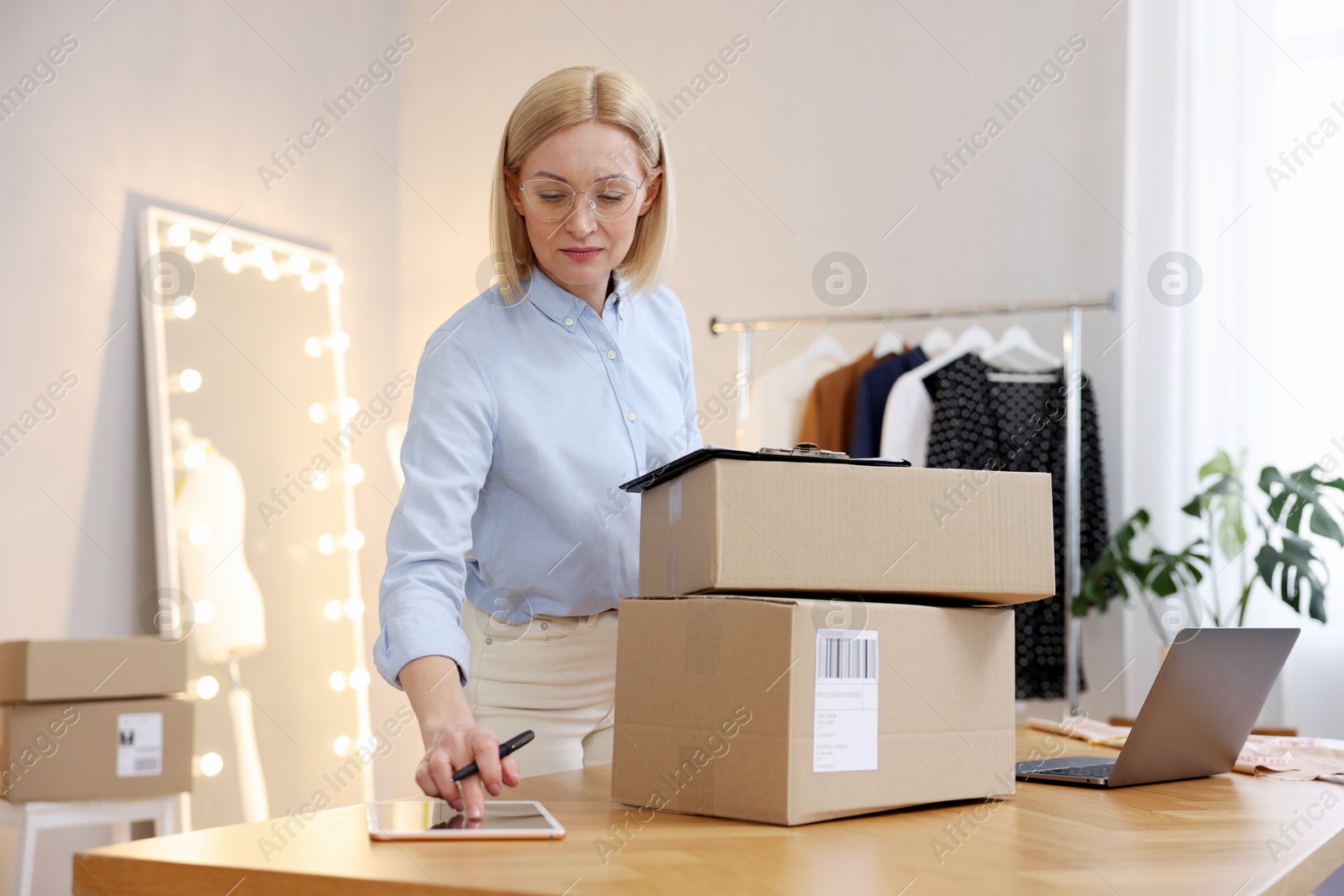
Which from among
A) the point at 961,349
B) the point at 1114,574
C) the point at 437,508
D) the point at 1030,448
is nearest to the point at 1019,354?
the point at 961,349

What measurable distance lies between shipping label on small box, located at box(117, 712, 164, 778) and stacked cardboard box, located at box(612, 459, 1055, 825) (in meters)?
1.52

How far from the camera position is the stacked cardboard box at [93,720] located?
2.01 m

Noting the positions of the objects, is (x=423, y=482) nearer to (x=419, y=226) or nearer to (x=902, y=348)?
(x=902, y=348)

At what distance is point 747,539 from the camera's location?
0.87 m

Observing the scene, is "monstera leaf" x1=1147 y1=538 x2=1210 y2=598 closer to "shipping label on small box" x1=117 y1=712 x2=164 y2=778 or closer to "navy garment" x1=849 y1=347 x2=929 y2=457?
"navy garment" x1=849 y1=347 x2=929 y2=457

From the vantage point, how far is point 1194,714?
1135 mm

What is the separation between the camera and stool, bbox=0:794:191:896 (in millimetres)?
1998

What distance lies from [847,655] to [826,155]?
2512 millimetres

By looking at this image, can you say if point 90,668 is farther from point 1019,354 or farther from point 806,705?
point 1019,354

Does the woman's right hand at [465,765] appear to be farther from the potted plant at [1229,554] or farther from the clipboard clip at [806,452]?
the potted plant at [1229,554]

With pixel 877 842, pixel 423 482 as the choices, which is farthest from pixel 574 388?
pixel 877 842

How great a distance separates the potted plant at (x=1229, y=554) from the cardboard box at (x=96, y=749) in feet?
6.07

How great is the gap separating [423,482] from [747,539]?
0.37 meters

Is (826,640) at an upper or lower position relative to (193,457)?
lower
